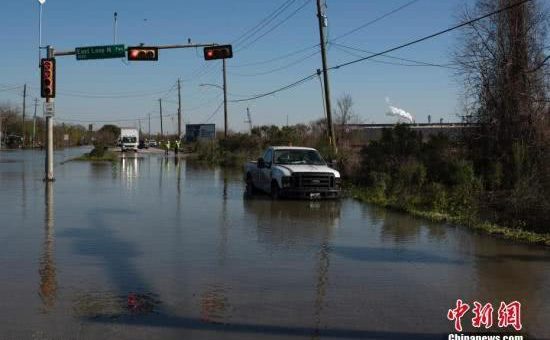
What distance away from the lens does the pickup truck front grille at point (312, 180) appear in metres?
A: 18.9

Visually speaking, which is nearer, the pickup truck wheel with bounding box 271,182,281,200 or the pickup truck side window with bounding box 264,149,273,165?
the pickup truck wheel with bounding box 271,182,281,200

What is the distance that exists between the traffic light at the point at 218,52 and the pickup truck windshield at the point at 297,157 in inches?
254

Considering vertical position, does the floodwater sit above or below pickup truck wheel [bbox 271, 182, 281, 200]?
below

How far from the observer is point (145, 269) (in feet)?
29.7

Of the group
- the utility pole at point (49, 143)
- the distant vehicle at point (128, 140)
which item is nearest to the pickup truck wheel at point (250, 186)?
the utility pole at point (49, 143)

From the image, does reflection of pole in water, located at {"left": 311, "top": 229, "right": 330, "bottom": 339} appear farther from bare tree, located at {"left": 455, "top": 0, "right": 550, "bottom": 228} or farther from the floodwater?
bare tree, located at {"left": 455, "top": 0, "right": 550, "bottom": 228}

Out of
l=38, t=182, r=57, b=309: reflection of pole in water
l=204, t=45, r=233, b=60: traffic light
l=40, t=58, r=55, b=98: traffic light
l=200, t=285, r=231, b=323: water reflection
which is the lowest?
l=200, t=285, r=231, b=323: water reflection

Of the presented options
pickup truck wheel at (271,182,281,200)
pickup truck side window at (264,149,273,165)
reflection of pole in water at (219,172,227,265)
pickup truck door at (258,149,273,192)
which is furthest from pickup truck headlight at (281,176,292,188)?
reflection of pole in water at (219,172,227,265)

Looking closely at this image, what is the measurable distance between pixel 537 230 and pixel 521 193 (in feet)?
3.22

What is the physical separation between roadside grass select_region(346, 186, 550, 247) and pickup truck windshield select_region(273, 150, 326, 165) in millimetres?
1909

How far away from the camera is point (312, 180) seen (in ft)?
62.6

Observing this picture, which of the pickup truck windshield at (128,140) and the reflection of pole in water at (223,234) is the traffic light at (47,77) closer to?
the reflection of pole in water at (223,234)

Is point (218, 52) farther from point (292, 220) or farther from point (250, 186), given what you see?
point (292, 220)

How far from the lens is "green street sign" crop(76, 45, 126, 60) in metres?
26.3
